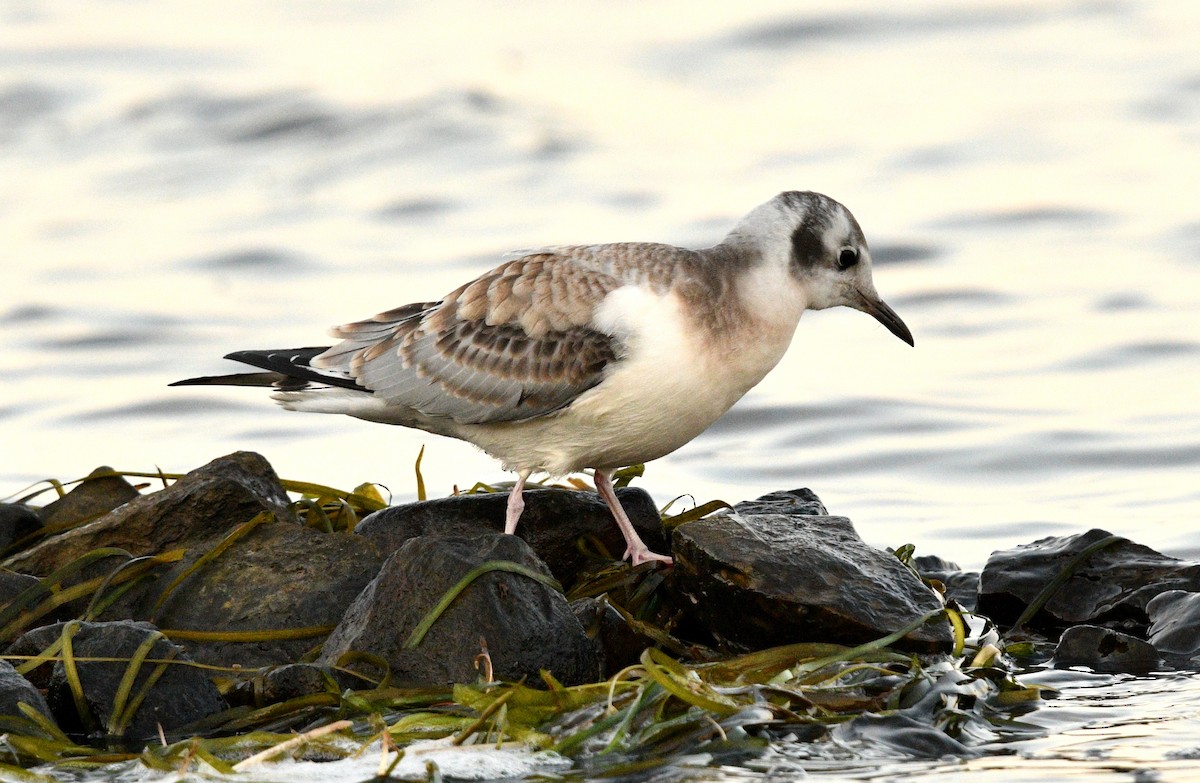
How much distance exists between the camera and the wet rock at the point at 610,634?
22.6ft

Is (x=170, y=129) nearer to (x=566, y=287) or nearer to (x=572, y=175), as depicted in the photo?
(x=572, y=175)

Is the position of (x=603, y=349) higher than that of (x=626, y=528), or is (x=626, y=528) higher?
(x=603, y=349)

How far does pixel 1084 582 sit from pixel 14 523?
494 centimetres

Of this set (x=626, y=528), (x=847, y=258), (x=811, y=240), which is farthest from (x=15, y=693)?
(x=847, y=258)

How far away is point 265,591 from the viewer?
716 cm

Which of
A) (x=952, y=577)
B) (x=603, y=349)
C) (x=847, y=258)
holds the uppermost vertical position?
(x=847, y=258)

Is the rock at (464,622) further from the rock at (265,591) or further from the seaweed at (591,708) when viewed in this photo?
the rock at (265,591)

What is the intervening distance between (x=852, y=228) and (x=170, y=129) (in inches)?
536

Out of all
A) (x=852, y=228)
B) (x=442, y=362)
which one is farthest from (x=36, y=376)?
(x=852, y=228)

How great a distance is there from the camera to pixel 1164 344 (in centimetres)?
1381

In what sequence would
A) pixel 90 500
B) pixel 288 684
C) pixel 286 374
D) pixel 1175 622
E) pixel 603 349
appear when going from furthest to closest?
pixel 90 500 → pixel 286 374 → pixel 603 349 → pixel 1175 622 → pixel 288 684

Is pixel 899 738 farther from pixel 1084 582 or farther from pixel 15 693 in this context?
pixel 15 693

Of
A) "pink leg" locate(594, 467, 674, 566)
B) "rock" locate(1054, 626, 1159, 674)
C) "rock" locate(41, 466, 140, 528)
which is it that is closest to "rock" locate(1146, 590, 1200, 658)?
"rock" locate(1054, 626, 1159, 674)

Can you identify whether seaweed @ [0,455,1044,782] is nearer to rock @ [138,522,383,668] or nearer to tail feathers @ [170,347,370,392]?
rock @ [138,522,383,668]
